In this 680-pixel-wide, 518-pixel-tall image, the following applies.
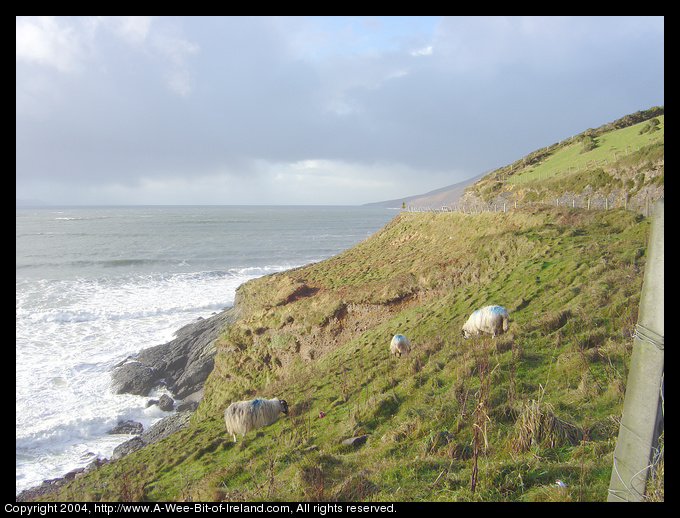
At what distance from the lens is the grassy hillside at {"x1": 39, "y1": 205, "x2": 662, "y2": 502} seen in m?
5.84

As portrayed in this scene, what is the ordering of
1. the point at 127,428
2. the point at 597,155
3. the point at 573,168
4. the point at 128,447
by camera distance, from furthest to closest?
1. the point at 597,155
2. the point at 573,168
3. the point at 127,428
4. the point at 128,447

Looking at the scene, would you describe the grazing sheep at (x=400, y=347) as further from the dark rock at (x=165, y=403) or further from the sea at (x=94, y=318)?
the dark rock at (x=165, y=403)

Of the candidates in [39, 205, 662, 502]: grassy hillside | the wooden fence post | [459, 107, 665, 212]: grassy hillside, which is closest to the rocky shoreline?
[39, 205, 662, 502]: grassy hillside

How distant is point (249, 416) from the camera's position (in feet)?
34.7

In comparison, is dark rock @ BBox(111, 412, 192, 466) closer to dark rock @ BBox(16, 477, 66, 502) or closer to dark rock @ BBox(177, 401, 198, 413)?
dark rock @ BBox(177, 401, 198, 413)

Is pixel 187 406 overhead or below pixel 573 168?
below

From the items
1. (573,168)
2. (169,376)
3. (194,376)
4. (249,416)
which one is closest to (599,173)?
(573,168)

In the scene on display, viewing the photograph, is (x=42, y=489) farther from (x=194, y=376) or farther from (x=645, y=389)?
(x=645, y=389)

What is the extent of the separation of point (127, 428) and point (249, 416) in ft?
31.9

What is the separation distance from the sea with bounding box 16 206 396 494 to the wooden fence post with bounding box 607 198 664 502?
1731 cm

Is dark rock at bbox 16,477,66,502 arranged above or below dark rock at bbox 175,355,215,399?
below
